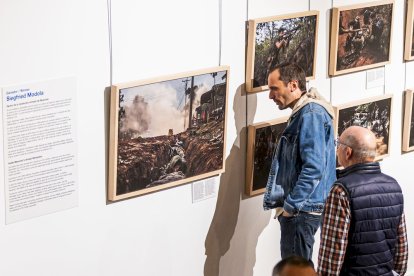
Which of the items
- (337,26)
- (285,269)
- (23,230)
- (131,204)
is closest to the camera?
(285,269)

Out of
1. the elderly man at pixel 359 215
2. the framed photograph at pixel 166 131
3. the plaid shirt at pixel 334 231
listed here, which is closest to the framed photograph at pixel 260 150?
the framed photograph at pixel 166 131

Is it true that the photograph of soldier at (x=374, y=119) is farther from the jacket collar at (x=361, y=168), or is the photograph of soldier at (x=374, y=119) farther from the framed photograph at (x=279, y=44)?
the jacket collar at (x=361, y=168)

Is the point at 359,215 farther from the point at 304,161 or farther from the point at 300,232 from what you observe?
the point at 300,232

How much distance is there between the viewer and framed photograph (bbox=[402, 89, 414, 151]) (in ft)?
29.3

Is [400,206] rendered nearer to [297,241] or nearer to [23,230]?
[297,241]

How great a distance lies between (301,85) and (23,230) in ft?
7.58

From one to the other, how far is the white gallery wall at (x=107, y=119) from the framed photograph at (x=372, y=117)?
119 millimetres

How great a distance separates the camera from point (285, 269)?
5680 mm

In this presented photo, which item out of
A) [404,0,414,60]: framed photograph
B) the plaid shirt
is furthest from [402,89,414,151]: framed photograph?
the plaid shirt

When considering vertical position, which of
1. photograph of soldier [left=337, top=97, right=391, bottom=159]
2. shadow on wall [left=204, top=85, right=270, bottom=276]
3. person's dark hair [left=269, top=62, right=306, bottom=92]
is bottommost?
shadow on wall [left=204, top=85, right=270, bottom=276]

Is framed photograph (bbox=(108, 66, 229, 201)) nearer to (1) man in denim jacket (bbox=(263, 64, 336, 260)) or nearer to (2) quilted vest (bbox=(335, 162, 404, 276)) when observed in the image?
(1) man in denim jacket (bbox=(263, 64, 336, 260))

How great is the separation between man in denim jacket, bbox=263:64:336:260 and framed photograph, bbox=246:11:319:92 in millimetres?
294

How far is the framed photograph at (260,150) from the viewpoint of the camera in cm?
771

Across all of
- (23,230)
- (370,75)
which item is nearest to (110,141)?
(23,230)
